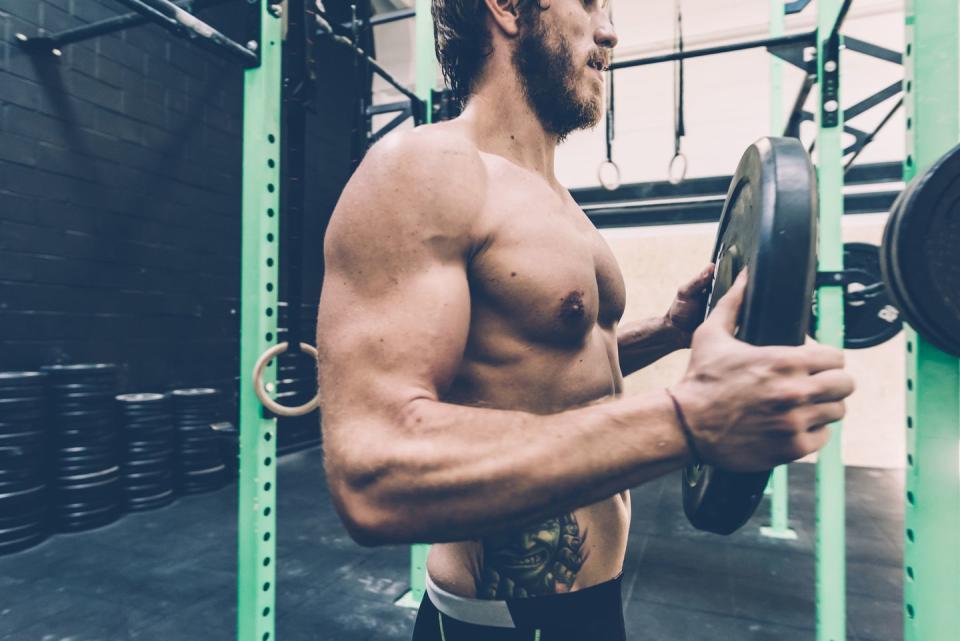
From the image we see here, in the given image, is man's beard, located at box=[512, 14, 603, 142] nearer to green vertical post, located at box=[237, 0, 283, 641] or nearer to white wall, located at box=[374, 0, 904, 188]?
green vertical post, located at box=[237, 0, 283, 641]

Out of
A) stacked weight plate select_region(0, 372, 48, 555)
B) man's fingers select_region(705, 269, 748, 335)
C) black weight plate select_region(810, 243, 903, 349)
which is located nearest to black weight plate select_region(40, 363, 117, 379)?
stacked weight plate select_region(0, 372, 48, 555)

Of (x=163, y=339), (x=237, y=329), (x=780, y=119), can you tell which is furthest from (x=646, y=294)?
(x=163, y=339)

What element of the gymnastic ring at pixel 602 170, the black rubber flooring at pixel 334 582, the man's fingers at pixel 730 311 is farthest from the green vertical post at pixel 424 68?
the man's fingers at pixel 730 311

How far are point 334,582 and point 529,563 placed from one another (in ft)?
5.80

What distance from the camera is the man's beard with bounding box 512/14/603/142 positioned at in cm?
79

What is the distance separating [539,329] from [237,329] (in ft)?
12.0

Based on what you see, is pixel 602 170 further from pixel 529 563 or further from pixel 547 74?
pixel 529 563

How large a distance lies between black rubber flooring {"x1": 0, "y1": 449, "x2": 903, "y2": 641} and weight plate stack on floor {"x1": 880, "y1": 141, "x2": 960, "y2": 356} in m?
1.48

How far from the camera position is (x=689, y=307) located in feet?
3.04

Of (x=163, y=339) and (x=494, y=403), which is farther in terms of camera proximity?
(x=163, y=339)

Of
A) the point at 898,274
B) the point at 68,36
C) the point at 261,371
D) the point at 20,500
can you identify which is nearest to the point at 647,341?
the point at 898,274

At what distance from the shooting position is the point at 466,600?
2.14 ft

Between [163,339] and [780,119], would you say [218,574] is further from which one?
[780,119]

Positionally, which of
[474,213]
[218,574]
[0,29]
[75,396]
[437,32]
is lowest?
[218,574]
